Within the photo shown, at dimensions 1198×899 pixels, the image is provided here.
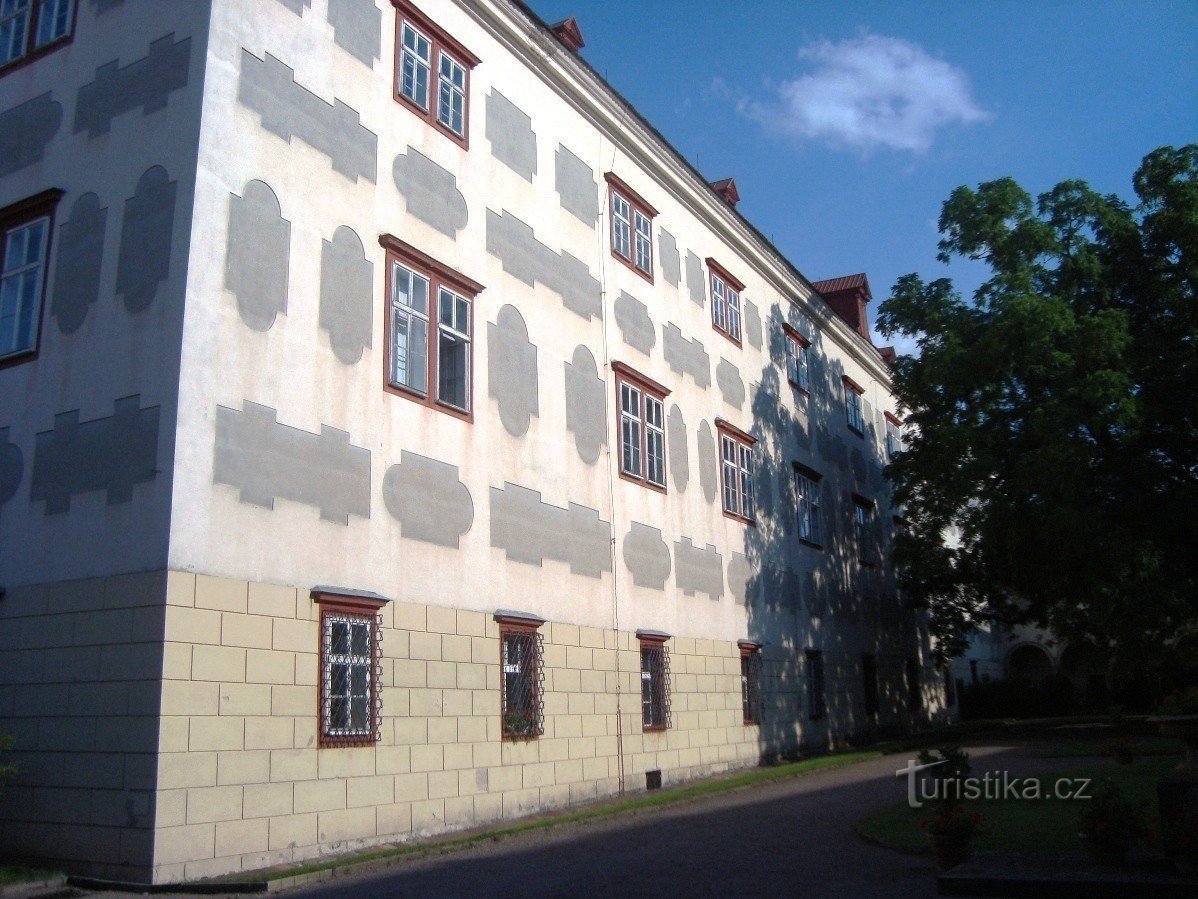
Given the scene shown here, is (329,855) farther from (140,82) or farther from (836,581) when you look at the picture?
(836,581)

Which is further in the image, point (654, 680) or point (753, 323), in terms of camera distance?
point (753, 323)

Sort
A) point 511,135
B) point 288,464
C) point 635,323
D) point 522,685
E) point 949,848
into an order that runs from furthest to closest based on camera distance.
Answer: point 635,323
point 511,135
point 522,685
point 288,464
point 949,848

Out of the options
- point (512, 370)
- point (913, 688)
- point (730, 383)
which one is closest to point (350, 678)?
A: point (512, 370)

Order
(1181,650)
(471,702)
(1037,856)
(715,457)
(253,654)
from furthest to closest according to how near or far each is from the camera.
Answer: (1181,650) → (715,457) → (471,702) → (253,654) → (1037,856)

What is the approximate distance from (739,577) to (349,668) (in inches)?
492

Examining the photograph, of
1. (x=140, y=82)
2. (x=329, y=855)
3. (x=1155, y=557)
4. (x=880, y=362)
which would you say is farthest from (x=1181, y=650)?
(x=140, y=82)

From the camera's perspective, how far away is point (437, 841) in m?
13.5

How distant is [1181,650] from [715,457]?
1164 centimetres

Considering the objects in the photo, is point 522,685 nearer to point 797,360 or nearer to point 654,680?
point 654,680

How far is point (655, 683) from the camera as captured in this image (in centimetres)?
2036

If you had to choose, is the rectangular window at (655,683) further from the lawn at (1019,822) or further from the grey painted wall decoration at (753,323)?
the grey painted wall decoration at (753,323)

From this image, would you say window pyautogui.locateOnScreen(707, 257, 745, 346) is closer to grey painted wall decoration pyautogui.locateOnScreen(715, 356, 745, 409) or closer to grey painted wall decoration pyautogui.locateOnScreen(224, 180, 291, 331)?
grey painted wall decoration pyautogui.locateOnScreen(715, 356, 745, 409)

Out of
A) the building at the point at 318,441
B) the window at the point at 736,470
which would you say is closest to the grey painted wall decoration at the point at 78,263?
the building at the point at 318,441

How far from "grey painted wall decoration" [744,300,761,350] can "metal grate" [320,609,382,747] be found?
52.0 feet
